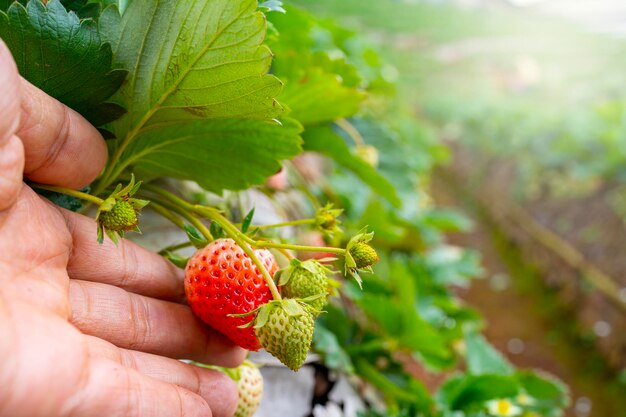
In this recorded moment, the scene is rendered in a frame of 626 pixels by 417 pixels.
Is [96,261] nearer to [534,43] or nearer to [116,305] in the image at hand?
[116,305]

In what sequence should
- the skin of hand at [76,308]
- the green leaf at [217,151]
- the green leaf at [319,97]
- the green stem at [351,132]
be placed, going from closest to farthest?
the skin of hand at [76,308]
the green leaf at [217,151]
the green leaf at [319,97]
the green stem at [351,132]

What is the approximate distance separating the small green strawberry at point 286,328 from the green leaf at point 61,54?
23 cm

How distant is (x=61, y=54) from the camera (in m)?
0.48

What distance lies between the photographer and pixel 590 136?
338cm

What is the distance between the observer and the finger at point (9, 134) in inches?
15.9

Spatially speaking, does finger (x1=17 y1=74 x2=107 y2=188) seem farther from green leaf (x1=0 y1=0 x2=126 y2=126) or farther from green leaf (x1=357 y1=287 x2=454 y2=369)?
green leaf (x1=357 y1=287 x2=454 y2=369)

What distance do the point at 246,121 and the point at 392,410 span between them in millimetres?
664

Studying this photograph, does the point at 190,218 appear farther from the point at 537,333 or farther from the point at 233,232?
the point at 537,333

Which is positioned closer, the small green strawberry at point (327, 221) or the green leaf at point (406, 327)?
the small green strawberry at point (327, 221)

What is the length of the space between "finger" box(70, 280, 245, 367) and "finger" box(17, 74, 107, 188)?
10 cm

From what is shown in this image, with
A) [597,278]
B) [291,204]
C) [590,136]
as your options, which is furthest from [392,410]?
[590,136]

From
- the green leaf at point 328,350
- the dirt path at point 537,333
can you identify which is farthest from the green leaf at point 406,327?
the dirt path at point 537,333

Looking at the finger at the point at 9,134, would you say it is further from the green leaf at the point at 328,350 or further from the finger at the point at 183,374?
the green leaf at the point at 328,350

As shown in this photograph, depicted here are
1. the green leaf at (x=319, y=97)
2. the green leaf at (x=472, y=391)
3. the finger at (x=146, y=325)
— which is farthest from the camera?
the green leaf at (x=472, y=391)
